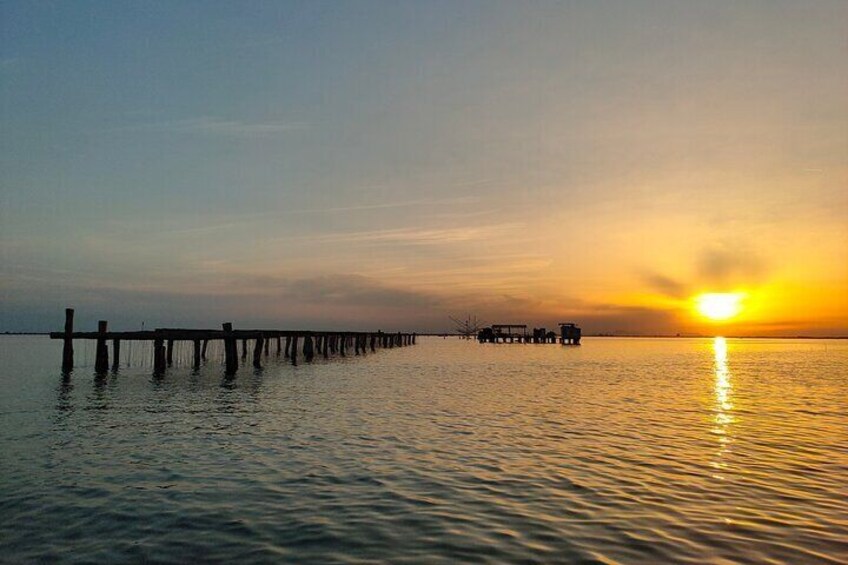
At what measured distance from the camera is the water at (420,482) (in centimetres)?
791

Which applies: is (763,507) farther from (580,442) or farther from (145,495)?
(145,495)

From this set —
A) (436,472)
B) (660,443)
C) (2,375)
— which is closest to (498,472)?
(436,472)

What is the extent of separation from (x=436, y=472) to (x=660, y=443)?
6730 mm

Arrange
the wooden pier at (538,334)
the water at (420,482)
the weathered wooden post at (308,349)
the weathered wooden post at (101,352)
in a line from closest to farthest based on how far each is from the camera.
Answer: the water at (420,482)
the weathered wooden post at (101,352)
the weathered wooden post at (308,349)
the wooden pier at (538,334)

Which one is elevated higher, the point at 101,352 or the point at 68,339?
the point at 68,339

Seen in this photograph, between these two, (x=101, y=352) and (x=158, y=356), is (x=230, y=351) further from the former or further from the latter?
(x=101, y=352)

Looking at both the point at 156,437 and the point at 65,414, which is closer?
the point at 156,437

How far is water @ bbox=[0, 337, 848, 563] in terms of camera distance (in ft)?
25.9

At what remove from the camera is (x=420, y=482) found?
11219mm

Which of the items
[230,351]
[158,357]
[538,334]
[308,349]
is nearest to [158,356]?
[158,357]

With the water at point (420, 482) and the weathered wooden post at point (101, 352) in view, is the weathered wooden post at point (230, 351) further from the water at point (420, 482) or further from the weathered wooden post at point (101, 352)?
the water at point (420, 482)

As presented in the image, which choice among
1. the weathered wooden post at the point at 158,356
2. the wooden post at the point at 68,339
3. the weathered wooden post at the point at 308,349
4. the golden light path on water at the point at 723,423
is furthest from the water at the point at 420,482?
the weathered wooden post at the point at 308,349

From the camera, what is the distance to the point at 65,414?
67.8 feet

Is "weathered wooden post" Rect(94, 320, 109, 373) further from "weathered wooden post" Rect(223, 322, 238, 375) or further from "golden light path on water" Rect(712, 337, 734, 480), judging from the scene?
"golden light path on water" Rect(712, 337, 734, 480)
